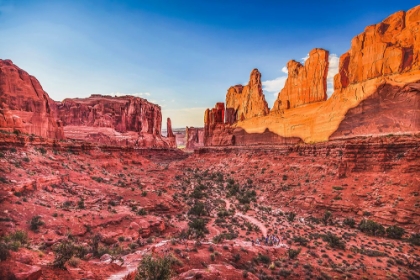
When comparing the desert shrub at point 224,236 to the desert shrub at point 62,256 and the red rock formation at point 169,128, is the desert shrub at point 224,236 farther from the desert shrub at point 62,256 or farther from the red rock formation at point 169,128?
the red rock formation at point 169,128

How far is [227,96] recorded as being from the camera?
221 feet

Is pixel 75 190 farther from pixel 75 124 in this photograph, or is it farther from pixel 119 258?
pixel 75 124

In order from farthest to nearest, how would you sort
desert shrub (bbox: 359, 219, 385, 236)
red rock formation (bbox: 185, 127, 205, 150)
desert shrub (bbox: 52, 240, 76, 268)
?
red rock formation (bbox: 185, 127, 205, 150), desert shrub (bbox: 359, 219, 385, 236), desert shrub (bbox: 52, 240, 76, 268)

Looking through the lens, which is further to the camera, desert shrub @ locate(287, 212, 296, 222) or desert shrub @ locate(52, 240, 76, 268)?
desert shrub @ locate(287, 212, 296, 222)

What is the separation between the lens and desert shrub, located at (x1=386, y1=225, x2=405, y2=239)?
Result: 1608 centimetres

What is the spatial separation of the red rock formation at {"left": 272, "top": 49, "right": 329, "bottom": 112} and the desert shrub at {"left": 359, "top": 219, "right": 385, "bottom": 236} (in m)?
23.6

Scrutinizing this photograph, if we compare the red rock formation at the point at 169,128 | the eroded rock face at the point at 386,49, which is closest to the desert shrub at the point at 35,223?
the eroded rock face at the point at 386,49

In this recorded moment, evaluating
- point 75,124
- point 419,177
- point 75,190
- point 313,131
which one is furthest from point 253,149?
point 75,124

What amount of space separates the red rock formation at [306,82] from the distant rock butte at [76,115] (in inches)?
1495

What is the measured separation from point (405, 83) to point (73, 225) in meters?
31.4

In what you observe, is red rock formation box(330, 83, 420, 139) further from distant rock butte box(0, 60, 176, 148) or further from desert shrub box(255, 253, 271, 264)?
distant rock butte box(0, 60, 176, 148)

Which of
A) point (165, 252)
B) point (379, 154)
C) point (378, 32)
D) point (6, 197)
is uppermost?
point (378, 32)

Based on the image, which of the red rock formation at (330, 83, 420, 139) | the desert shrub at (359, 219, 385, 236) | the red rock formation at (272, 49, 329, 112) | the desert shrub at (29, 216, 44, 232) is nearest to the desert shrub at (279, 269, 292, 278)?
the desert shrub at (359, 219, 385, 236)

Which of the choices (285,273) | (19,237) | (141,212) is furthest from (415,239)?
(19,237)
